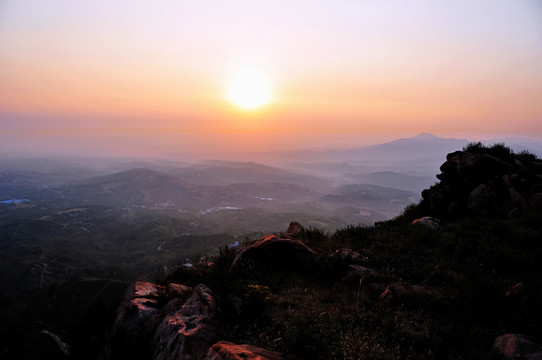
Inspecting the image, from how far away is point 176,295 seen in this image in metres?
7.60

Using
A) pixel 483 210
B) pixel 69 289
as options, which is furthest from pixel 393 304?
pixel 69 289

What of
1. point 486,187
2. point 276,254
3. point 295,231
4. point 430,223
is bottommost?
point 295,231

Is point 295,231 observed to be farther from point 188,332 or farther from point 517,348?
point 517,348

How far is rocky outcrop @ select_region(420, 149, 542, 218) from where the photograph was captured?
1217cm

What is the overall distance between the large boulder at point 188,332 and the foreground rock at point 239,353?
0.36m

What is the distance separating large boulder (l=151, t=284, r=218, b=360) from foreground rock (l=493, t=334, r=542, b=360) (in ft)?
17.7

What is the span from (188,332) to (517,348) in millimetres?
6162

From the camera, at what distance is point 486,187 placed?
13188 mm

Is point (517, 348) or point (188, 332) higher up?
point (517, 348)

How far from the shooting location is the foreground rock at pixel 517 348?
13.8 ft

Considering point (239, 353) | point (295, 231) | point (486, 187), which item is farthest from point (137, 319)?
point (486, 187)

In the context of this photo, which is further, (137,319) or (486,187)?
(486,187)

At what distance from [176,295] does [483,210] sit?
15191mm

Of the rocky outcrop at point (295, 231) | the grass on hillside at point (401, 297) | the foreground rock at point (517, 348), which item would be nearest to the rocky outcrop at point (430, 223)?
the grass on hillside at point (401, 297)
